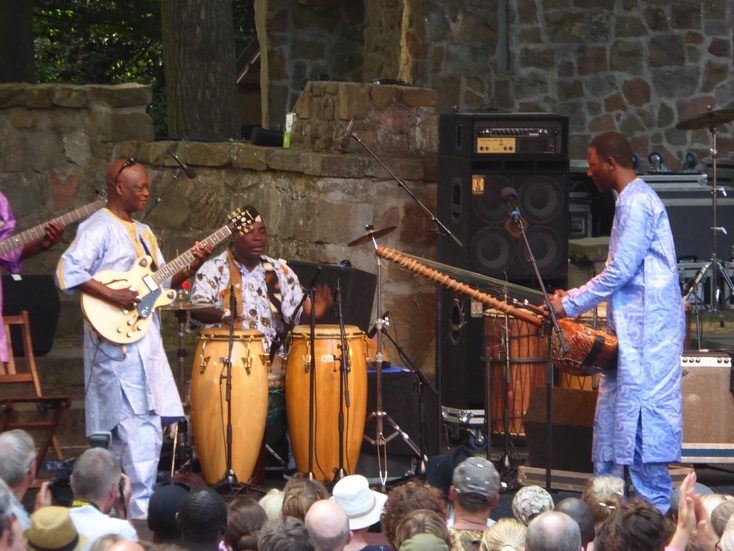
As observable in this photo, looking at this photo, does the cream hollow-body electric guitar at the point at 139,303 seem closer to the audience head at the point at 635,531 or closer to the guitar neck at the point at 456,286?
the guitar neck at the point at 456,286

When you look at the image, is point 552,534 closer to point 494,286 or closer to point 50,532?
point 50,532

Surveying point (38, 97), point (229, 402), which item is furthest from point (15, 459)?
point (38, 97)

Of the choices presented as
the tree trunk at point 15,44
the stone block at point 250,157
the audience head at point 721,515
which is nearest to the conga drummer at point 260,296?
the stone block at point 250,157

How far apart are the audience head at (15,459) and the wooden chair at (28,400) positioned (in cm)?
196

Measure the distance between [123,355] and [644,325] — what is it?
8.50 ft

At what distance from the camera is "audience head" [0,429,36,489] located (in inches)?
192

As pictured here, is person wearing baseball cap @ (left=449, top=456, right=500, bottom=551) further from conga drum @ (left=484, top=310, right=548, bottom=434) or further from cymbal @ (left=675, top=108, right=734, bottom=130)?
cymbal @ (left=675, top=108, right=734, bottom=130)

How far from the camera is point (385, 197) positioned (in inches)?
347

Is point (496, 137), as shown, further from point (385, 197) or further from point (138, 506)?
point (138, 506)

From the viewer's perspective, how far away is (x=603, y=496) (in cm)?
528

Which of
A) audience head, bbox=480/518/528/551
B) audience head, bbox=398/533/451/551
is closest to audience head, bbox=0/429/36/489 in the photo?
audience head, bbox=398/533/451/551

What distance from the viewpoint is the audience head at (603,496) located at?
206 inches

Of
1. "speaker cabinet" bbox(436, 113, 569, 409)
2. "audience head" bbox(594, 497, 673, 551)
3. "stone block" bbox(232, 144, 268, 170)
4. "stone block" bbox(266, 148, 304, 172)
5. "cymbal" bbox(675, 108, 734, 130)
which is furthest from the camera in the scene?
"cymbal" bbox(675, 108, 734, 130)

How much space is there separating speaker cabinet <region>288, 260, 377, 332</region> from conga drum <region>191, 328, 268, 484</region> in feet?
2.07
